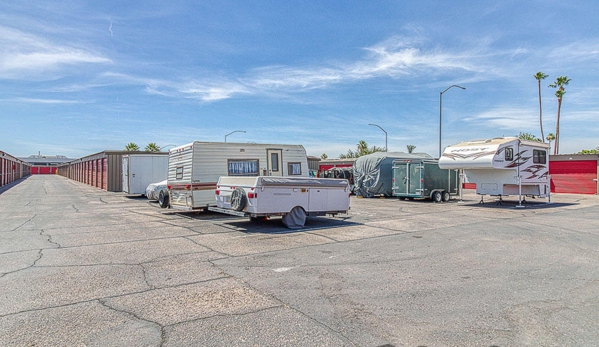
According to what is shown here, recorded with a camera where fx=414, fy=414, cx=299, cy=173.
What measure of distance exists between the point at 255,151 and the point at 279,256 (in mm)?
8160

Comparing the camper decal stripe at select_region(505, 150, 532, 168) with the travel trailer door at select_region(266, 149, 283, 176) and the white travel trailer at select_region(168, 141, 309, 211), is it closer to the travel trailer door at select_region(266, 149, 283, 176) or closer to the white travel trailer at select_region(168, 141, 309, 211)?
the white travel trailer at select_region(168, 141, 309, 211)

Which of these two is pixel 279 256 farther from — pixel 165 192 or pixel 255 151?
pixel 165 192

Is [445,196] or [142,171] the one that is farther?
[142,171]

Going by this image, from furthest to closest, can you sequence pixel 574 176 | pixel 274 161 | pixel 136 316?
pixel 574 176
pixel 274 161
pixel 136 316

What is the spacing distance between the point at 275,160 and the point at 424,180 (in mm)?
10679

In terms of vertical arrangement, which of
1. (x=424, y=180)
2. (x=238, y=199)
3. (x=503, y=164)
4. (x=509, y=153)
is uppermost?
(x=509, y=153)

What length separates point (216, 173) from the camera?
15.1 metres

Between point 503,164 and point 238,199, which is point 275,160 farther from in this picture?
point 503,164

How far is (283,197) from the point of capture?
11.9m

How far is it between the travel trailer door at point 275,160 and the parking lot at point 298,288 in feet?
15.6

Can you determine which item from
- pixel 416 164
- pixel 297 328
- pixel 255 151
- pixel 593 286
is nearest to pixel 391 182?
pixel 416 164

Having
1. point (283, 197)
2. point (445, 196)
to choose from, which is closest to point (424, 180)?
point (445, 196)

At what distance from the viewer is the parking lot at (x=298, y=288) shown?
4.38 metres

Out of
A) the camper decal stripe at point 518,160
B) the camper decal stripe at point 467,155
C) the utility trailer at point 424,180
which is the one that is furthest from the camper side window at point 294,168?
the camper decal stripe at point 518,160
